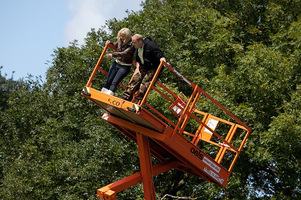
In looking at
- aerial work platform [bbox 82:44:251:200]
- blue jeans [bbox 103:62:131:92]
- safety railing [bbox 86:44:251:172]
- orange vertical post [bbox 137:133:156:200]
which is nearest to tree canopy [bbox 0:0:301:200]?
safety railing [bbox 86:44:251:172]

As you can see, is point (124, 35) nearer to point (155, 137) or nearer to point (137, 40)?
point (137, 40)

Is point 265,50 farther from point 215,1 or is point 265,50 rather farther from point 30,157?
point 30,157

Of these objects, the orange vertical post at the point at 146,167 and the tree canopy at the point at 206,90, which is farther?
the tree canopy at the point at 206,90

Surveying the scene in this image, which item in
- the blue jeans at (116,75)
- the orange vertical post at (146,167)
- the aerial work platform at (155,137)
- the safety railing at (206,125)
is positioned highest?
the safety railing at (206,125)

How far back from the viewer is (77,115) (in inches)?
779

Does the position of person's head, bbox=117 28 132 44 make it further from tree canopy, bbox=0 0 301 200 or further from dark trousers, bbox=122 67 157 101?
tree canopy, bbox=0 0 301 200

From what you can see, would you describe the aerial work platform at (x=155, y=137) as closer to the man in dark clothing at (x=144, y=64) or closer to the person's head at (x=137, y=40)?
the man in dark clothing at (x=144, y=64)

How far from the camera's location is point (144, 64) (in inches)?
348

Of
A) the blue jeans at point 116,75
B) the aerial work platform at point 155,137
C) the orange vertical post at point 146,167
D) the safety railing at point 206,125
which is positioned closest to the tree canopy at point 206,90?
the safety railing at point 206,125

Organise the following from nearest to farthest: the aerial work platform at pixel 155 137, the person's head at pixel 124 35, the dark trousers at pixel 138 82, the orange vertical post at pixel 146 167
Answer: the aerial work platform at pixel 155 137 → the dark trousers at pixel 138 82 → the person's head at pixel 124 35 → the orange vertical post at pixel 146 167

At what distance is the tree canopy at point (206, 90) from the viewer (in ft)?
51.4

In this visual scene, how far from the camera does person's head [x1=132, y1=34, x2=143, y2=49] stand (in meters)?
8.55

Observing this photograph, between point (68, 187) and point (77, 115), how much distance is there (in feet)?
11.0

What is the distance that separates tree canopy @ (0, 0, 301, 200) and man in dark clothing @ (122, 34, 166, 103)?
668cm
